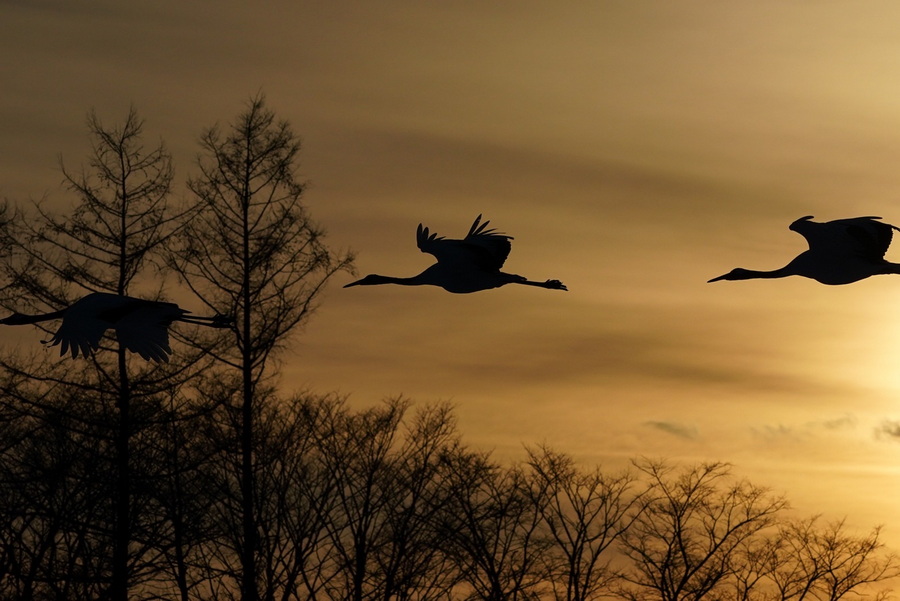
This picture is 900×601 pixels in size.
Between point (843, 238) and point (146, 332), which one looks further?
point (146, 332)

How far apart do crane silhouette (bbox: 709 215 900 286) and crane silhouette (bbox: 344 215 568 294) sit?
3275 millimetres

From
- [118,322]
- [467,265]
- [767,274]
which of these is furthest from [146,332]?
[767,274]

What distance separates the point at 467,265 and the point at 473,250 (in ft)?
0.66

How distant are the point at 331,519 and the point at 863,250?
17338mm

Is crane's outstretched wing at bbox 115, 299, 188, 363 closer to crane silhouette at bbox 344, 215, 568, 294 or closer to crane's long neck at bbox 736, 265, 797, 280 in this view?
crane silhouette at bbox 344, 215, 568, 294

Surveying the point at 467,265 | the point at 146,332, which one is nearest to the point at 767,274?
the point at 467,265

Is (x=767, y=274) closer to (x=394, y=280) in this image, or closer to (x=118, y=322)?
(x=394, y=280)

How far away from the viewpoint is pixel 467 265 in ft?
58.7

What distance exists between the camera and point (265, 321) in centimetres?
2844

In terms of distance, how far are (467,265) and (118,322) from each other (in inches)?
168

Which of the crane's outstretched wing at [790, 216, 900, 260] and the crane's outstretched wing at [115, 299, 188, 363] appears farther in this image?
the crane's outstretched wing at [115, 299, 188, 363]

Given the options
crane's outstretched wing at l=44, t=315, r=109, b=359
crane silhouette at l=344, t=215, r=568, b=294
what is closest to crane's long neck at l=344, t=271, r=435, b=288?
crane silhouette at l=344, t=215, r=568, b=294

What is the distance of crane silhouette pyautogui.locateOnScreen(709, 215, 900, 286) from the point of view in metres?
16.7

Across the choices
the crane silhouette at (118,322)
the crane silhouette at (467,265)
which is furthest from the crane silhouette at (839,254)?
the crane silhouette at (118,322)
